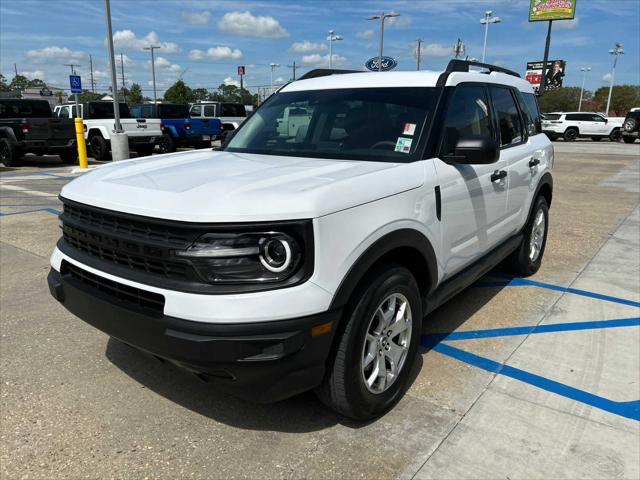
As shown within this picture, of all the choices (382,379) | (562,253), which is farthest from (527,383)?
(562,253)

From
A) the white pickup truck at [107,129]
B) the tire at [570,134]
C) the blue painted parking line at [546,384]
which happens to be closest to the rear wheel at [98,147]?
the white pickup truck at [107,129]

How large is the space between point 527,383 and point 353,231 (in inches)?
67.0

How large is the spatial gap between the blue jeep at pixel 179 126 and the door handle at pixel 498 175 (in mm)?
15108

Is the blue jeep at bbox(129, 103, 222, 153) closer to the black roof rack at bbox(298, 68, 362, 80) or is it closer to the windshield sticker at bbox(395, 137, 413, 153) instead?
the black roof rack at bbox(298, 68, 362, 80)

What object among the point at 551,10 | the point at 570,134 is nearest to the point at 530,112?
the point at 570,134

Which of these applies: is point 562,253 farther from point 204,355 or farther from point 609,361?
point 204,355

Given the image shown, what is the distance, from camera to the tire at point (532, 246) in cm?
505

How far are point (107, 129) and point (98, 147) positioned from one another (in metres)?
0.88

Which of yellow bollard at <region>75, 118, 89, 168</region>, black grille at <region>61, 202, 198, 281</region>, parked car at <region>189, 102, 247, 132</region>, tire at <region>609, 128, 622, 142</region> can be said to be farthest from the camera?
tire at <region>609, 128, 622, 142</region>

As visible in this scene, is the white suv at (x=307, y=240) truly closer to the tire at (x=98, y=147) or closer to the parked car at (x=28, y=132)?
the parked car at (x=28, y=132)

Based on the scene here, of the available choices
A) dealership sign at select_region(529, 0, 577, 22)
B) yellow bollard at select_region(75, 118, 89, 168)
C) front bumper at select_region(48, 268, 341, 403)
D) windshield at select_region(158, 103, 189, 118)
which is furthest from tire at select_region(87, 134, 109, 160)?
dealership sign at select_region(529, 0, 577, 22)

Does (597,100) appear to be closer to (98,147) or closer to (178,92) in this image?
(178,92)

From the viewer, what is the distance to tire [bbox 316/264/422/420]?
2.47 meters

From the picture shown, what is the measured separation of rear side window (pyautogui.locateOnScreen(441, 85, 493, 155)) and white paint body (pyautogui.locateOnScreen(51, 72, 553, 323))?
0.11 meters
